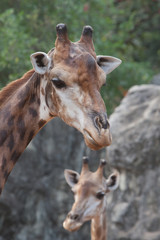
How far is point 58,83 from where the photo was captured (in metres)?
3.40

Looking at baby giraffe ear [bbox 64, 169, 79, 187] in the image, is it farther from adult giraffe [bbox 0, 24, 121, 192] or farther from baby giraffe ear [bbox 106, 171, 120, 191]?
adult giraffe [bbox 0, 24, 121, 192]

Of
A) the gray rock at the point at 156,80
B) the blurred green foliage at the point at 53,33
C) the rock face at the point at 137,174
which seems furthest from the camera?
the gray rock at the point at 156,80

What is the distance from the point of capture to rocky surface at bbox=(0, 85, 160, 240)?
8898 millimetres

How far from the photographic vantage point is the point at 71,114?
3.38 metres

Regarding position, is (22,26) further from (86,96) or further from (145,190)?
(86,96)

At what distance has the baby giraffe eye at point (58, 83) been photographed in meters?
3.39

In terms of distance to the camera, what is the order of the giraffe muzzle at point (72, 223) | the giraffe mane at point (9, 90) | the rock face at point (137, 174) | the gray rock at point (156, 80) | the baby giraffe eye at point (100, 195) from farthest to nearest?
1. the gray rock at point (156, 80)
2. the rock face at point (137, 174)
3. the baby giraffe eye at point (100, 195)
4. the giraffe muzzle at point (72, 223)
5. the giraffe mane at point (9, 90)

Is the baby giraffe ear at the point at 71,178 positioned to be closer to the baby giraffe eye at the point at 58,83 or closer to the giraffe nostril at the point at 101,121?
the baby giraffe eye at the point at 58,83

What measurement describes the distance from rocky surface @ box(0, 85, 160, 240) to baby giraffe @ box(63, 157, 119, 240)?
1.54 meters

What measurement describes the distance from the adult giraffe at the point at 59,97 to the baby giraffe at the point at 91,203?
3011 mm

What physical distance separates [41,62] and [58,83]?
8.3 inches

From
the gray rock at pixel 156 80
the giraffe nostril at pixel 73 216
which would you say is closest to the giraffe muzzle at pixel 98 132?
the giraffe nostril at pixel 73 216

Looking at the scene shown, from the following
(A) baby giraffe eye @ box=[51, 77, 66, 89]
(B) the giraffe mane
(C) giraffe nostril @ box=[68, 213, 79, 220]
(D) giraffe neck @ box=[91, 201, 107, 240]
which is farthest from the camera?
(D) giraffe neck @ box=[91, 201, 107, 240]

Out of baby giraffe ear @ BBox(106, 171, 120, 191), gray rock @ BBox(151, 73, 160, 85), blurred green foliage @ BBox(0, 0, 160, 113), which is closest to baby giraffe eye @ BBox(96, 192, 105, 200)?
baby giraffe ear @ BBox(106, 171, 120, 191)
